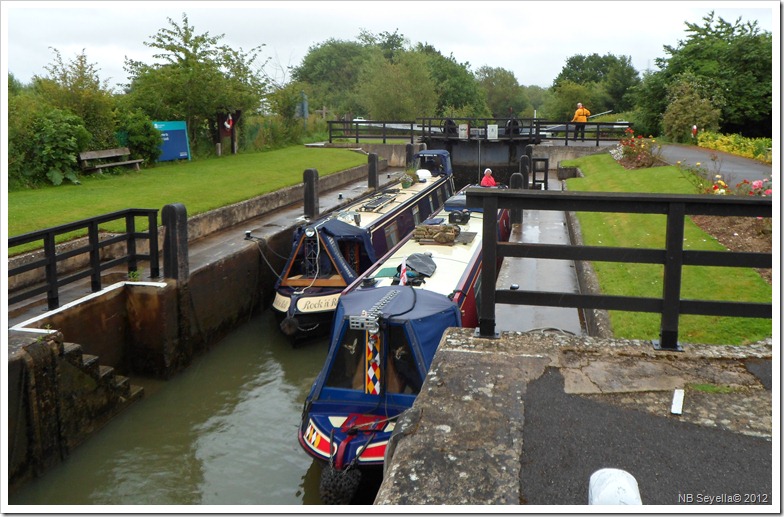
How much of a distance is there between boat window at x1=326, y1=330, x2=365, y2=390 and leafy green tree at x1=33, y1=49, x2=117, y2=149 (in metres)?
14.0

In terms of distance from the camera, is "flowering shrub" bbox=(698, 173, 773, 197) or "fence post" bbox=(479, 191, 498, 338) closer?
"fence post" bbox=(479, 191, 498, 338)

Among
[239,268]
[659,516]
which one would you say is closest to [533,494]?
[659,516]

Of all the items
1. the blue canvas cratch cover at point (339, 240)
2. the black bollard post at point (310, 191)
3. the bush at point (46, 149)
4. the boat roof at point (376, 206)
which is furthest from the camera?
the bush at point (46, 149)

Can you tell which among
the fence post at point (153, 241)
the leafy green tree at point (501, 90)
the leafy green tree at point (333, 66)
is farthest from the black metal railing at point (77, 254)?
the leafy green tree at point (501, 90)

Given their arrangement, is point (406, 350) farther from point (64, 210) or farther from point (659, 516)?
point (64, 210)

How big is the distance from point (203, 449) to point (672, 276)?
6.23 metres

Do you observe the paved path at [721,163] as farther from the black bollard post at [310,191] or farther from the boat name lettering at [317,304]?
the boat name lettering at [317,304]

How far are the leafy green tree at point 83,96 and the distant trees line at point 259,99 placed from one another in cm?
3

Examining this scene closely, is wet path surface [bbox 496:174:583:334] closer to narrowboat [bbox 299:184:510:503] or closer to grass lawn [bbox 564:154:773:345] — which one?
grass lawn [bbox 564:154:773:345]

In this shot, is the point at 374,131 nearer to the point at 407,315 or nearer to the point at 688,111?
the point at 688,111

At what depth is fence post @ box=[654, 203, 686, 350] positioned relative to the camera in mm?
4555

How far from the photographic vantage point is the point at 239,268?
13.3 meters

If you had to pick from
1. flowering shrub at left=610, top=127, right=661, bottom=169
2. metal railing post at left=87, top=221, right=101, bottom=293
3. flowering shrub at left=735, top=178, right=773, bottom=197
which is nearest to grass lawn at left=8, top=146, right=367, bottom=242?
metal railing post at left=87, top=221, right=101, bottom=293

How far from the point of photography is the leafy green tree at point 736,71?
92.6 ft
